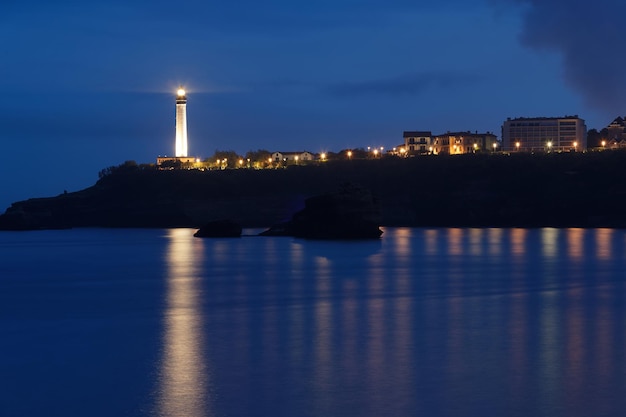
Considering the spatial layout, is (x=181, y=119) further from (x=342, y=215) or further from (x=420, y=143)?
(x=342, y=215)

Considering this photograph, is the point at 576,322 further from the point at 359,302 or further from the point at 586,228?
the point at 586,228

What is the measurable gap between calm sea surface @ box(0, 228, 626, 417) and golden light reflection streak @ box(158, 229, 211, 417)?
9 centimetres

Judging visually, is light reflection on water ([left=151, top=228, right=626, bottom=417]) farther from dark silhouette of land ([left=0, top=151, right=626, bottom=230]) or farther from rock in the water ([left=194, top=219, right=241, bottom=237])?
dark silhouette of land ([left=0, top=151, right=626, bottom=230])

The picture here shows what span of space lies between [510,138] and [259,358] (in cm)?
17881

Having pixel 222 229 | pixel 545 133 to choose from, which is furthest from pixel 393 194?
pixel 545 133

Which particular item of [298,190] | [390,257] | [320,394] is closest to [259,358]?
[320,394]

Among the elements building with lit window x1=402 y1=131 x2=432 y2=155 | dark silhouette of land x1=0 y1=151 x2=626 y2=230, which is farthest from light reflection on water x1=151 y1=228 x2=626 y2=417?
building with lit window x1=402 y1=131 x2=432 y2=155

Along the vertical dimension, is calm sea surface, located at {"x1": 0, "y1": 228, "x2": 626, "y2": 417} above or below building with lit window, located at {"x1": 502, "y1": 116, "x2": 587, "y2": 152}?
below

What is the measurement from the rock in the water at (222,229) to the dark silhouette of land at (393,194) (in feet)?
108

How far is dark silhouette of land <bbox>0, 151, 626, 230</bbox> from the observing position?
126 m

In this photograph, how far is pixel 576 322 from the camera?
1341 inches

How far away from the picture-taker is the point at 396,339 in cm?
3050

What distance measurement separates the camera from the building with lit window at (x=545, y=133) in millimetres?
192625

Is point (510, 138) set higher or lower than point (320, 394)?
higher
